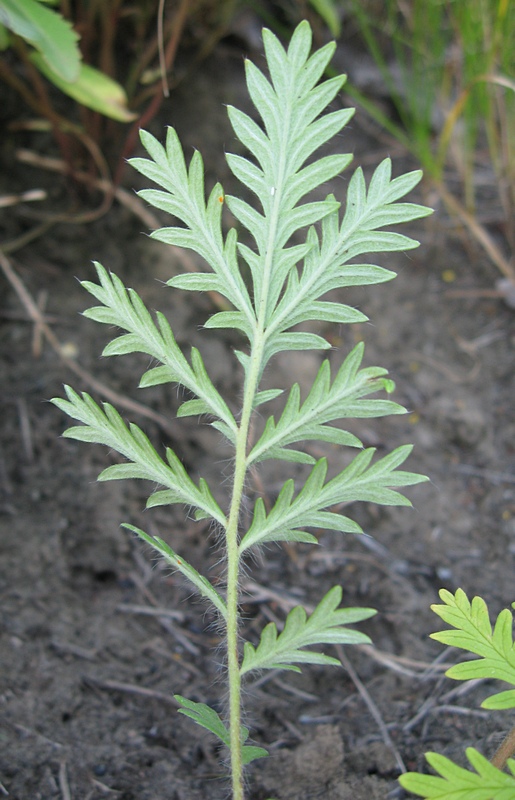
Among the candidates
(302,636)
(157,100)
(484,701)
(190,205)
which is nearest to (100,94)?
(157,100)

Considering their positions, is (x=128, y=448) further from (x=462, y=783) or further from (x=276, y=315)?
(x=462, y=783)

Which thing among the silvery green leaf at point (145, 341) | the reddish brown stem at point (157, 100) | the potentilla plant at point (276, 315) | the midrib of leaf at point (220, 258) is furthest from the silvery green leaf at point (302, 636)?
the reddish brown stem at point (157, 100)

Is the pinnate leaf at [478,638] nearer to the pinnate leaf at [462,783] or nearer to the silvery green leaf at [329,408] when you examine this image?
the pinnate leaf at [462,783]

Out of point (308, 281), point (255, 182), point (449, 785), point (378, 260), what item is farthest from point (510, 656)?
point (378, 260)

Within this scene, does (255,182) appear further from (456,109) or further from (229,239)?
(456,109)

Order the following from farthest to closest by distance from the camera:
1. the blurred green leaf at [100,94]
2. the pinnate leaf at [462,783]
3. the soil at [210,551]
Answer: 1. the blurred green leaf at [100,94]
2. the soil at [210,551]
3. the pinnate leaf at [462,783]

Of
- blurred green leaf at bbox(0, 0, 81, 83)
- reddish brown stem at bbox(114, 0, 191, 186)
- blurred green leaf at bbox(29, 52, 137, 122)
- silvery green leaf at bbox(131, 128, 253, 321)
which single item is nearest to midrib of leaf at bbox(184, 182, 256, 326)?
silvery green leaf at bbox(131, 128, 253, 321)

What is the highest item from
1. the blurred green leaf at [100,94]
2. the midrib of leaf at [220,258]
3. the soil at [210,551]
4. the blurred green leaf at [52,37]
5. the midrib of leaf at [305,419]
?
the blurred green leaf at [52,37]

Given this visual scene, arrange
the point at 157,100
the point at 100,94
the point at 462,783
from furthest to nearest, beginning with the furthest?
the point at 157,100 → the point at 100,94 → the point at 462,783
